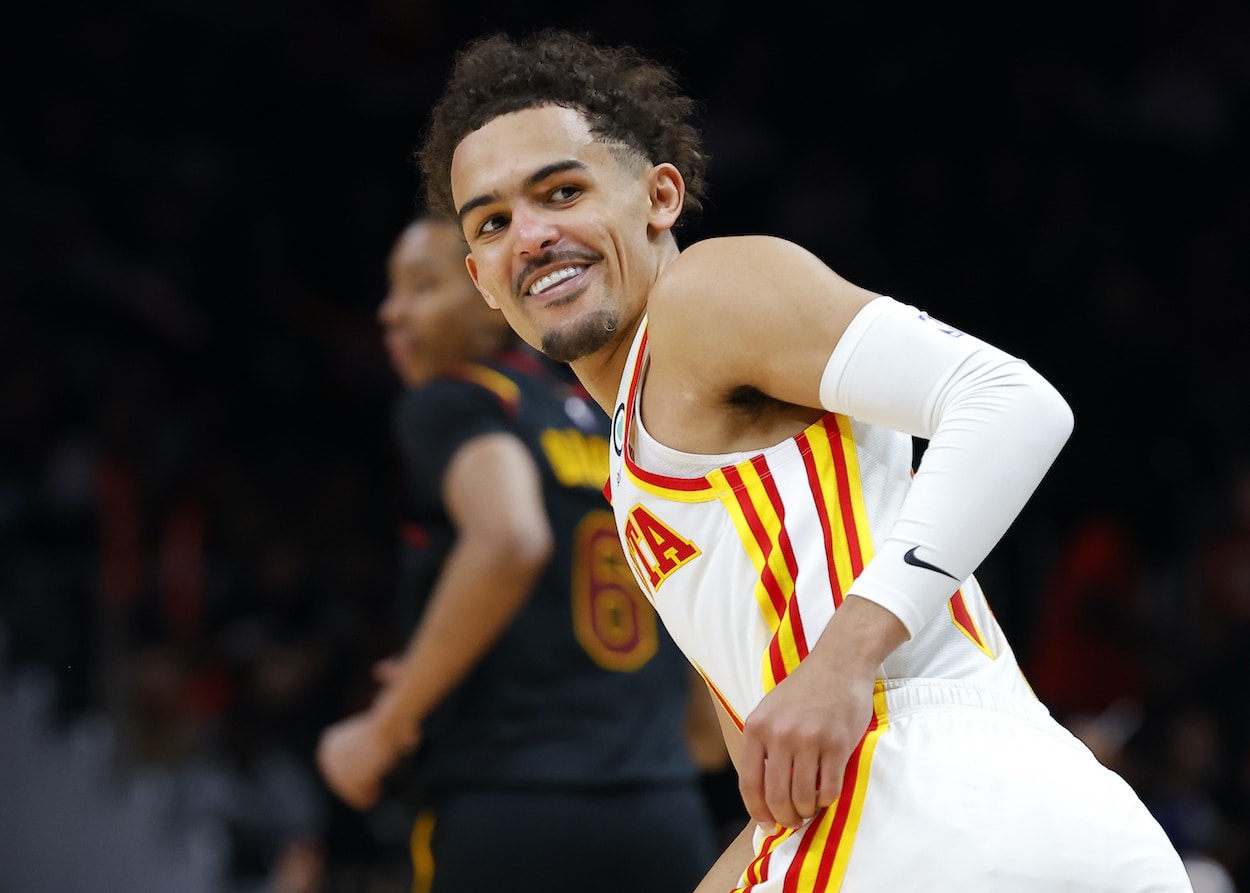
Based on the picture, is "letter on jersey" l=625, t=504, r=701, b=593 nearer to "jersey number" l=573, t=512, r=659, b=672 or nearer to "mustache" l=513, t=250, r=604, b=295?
"mustache" l=513, t=250, r=604, b=295

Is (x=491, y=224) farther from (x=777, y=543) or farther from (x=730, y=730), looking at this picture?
(x=730, y=730)

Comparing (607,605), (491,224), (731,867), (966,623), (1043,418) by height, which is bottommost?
(731,867)

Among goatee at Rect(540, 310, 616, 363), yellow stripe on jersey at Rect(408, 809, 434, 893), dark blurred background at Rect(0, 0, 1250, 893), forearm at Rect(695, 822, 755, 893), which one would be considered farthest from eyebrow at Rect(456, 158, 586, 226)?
dark blurred background at Rect(0, 0, 1250, 893)

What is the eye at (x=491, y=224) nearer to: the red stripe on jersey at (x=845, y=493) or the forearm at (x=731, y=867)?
the red stripe on jersey at (x=845, y=493)

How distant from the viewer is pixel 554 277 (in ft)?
7.32

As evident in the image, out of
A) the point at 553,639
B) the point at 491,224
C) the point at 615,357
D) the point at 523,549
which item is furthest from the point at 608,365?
the point at 553,639

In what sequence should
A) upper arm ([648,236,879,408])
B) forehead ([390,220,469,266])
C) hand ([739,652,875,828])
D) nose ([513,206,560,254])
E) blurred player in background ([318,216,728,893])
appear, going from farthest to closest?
forehead ([390,220,469,266]), blurred player in background ([318,216,728,893]), nose ([513,206,560,254]), upper arm ([648,236,879,408]), hand ([739,652,875,828])

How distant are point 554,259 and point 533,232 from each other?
50 mm

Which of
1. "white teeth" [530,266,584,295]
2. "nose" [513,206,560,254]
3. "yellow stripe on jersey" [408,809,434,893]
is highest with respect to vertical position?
"nose" [513,206,560,254]

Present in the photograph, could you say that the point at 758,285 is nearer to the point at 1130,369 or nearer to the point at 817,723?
the point at 817,723

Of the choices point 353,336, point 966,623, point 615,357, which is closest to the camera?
point 966,623

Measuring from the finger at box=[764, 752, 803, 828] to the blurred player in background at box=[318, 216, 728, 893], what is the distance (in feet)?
5.61

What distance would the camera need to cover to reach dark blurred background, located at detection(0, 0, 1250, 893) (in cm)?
787

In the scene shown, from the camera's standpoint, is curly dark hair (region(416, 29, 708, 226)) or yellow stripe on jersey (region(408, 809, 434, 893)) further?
yellow stripe on jersey (region(408, 809, 434, 893))
